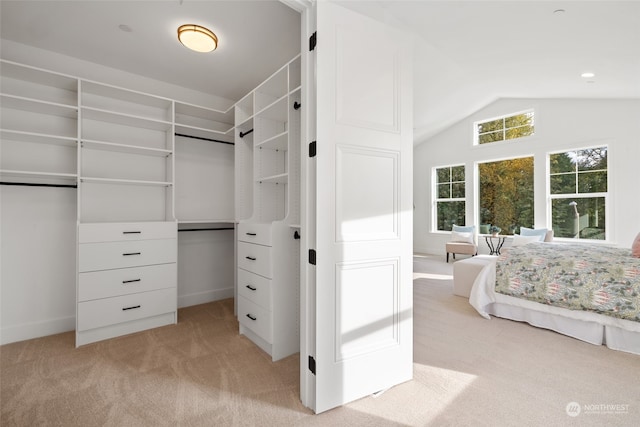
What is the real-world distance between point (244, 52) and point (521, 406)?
3.32 m

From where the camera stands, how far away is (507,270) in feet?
10.0

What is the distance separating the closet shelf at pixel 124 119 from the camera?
2709mm

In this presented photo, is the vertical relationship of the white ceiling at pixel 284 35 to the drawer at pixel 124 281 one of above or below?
above

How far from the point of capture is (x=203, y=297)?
3.62 meters

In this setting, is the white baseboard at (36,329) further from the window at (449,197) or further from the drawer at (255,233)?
the window at (449,197)

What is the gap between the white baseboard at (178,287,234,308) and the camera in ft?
11.3

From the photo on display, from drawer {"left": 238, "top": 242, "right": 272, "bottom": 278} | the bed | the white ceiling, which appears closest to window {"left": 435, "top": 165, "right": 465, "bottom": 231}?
the white ceiling

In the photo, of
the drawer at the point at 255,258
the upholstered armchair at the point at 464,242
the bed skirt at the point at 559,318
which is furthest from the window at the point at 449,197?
the drawer at the point at 255,258

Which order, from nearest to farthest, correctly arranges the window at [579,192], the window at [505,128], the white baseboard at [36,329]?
the white baseboard at [36,329]
the window at [579,192]
the window at [505,128]

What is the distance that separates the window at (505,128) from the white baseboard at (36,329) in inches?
306

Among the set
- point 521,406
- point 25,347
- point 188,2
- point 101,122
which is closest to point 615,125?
point 521,406

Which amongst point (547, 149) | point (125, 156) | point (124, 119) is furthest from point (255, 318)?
point (547, 149)

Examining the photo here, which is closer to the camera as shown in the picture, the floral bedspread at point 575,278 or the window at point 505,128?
the floral bedspread at point 575,278

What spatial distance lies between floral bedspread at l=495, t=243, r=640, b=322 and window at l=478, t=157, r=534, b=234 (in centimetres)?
339
